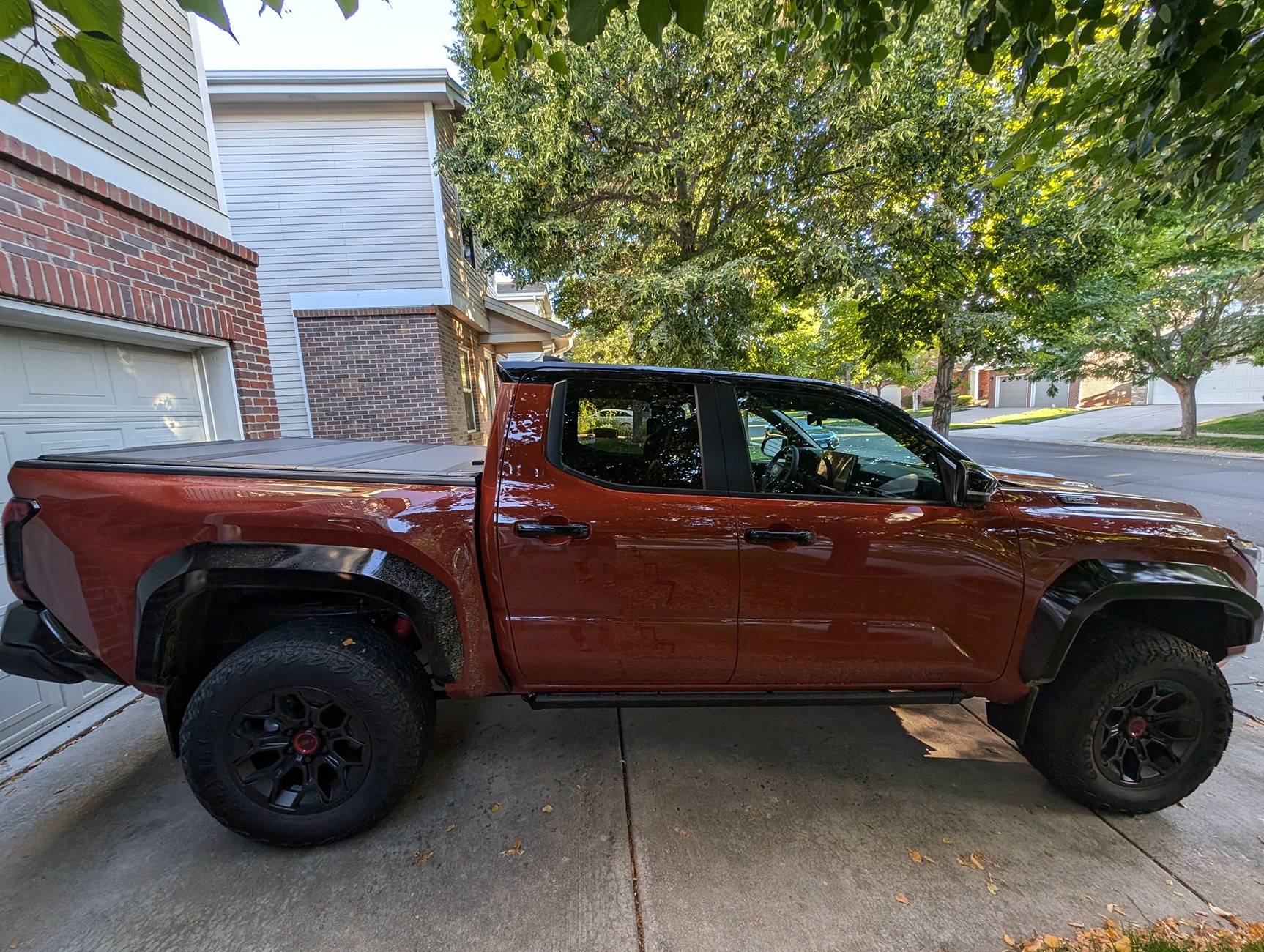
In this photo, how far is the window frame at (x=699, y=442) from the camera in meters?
2.07

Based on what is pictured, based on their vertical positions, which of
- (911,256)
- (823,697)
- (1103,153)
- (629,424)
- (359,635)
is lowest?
(823,697)

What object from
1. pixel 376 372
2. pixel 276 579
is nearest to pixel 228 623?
pixel 276 579

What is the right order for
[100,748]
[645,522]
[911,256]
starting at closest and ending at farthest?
[645,522], [100,748], [911,256]

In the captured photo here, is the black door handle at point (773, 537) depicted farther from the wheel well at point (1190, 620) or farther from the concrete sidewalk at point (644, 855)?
the wheel well at point (1190, 620)

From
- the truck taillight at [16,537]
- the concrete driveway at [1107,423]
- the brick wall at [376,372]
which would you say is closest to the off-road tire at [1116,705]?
the truck taillight at [16,537]

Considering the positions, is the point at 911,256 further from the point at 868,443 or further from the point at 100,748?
the point at 100,748

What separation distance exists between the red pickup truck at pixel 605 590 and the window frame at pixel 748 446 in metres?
0.01

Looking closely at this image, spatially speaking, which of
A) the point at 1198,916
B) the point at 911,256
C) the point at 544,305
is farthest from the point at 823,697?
the point at 544,305

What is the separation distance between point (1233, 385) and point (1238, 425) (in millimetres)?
11008

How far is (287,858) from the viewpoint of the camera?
2018 mm

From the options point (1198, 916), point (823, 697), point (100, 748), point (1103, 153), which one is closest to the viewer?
point (1198, 916)

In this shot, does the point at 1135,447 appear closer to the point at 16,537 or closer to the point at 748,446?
the point at 748,446

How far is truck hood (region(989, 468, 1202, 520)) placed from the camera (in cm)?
220

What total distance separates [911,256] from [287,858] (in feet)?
31.6
